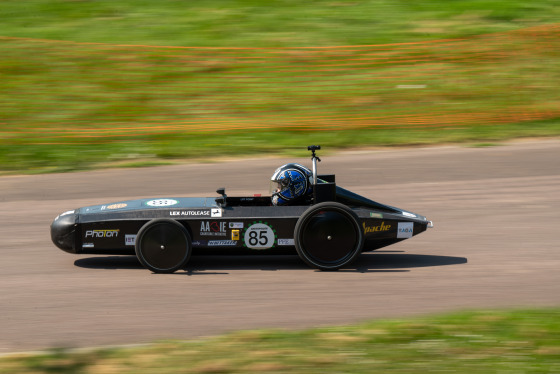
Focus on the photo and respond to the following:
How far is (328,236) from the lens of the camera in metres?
7.58

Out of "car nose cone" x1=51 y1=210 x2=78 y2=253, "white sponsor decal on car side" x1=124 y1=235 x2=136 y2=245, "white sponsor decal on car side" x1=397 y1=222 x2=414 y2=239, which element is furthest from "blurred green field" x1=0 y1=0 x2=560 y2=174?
"white sponsor decal on car side" x1=397 y1=222 x2=414 y2=239

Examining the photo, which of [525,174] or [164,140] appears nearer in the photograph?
[525,174]

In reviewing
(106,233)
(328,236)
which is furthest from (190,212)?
(328,236)

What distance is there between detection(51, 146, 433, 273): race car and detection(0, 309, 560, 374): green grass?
179 centimetres

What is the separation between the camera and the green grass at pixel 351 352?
16.3 feet

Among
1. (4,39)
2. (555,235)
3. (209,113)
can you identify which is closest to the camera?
(555,235)

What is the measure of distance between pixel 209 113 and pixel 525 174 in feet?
23.7

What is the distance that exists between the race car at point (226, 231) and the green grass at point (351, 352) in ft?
5.86

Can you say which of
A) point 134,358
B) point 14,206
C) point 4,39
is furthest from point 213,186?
point 4,39

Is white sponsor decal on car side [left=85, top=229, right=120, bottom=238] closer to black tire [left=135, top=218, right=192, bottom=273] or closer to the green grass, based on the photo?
black tire [left=135, top=218, right=192, bottom=273]

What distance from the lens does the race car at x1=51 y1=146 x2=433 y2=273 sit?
752 cm

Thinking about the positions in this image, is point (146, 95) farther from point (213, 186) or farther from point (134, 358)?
point (134, 358)

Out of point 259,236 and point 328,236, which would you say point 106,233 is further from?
point 328,236

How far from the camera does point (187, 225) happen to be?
7.59 metres
